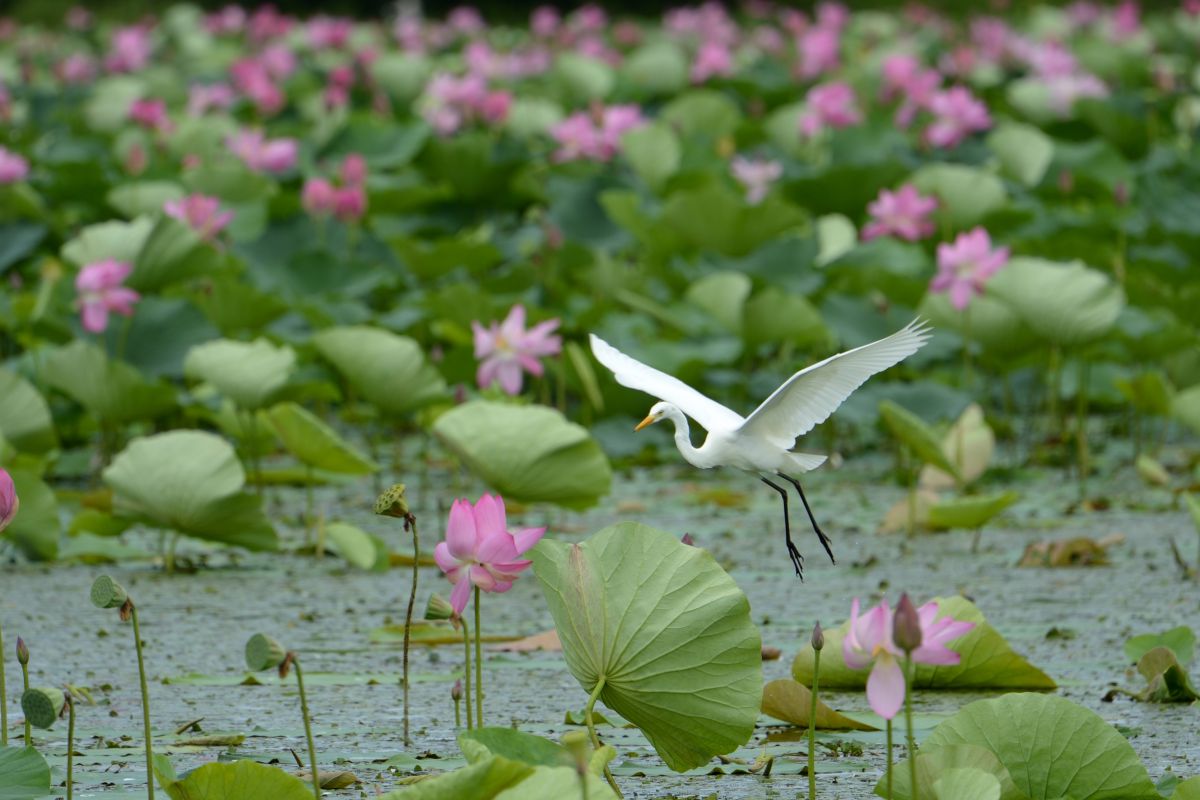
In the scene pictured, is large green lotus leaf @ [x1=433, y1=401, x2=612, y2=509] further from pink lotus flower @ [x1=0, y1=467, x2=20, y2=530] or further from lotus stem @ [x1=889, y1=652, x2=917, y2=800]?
lotus stem @ [x1=889, y1=652, x2=917, y2=800]

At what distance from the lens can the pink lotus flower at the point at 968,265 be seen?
14.3 feet

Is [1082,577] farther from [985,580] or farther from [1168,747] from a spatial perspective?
[1168,747]

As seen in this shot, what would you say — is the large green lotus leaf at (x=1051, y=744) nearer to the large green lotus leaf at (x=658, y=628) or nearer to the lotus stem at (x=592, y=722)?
the large green lotus leaf at (x=658, y=628)

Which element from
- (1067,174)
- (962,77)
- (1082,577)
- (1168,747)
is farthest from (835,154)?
(1168,747)

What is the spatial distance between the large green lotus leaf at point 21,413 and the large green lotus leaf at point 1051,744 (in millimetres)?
2529

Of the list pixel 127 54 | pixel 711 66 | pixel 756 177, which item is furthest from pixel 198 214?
pixel 127 54

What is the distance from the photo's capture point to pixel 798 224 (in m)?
5.57

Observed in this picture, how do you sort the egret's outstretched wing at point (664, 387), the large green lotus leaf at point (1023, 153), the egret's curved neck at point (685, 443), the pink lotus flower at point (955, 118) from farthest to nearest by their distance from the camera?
the large green lotus leaf at point (1023, 153) → the pink lotus flower at point (955, 118) → the egret's outstretched wing at point (664, 387) → the egret's curved neck at point (685, 443)

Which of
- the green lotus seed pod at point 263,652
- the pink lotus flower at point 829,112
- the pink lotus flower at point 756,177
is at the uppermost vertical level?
the pink lotus flower at point 829,112

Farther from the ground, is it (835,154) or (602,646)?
(835,154)

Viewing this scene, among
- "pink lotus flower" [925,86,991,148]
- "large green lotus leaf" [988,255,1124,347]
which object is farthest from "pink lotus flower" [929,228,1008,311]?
"pink lotus flower" [925,86,991,148]

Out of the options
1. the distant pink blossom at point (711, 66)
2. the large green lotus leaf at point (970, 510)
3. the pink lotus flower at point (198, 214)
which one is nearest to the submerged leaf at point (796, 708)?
the large green lotus leaf at point (970, 510)

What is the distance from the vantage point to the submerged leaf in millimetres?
2547

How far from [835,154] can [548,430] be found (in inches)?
160
